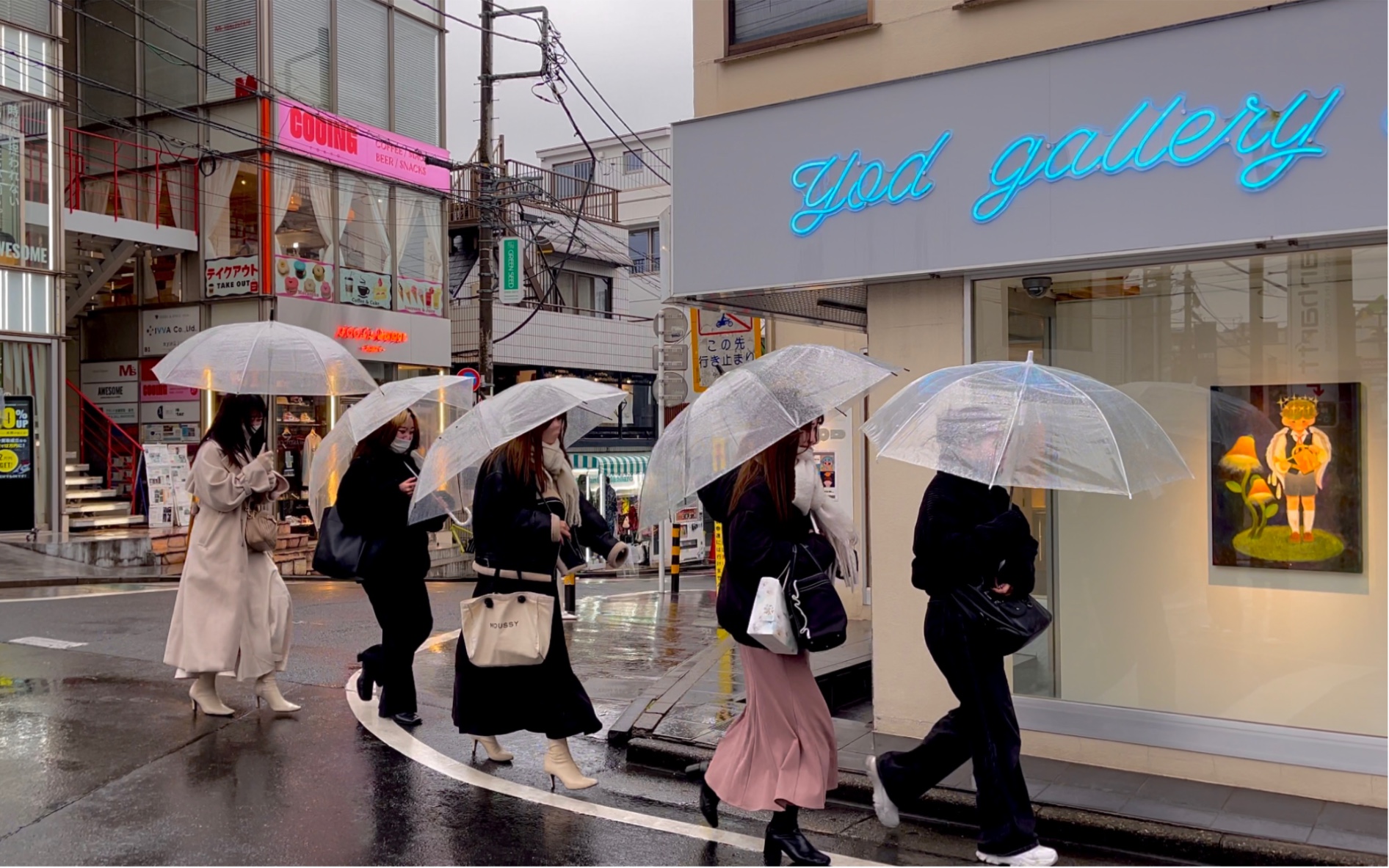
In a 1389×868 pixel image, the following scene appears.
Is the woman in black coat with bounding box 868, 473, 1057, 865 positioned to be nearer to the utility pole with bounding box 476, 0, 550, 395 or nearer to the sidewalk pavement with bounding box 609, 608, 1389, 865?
the sidewalk pavement with bounding box 609, 608, 1389, 865

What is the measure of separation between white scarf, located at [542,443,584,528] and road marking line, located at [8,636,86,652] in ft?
18.8

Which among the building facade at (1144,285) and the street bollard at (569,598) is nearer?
the building facade at (1144,285)

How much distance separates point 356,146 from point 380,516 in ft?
67.4

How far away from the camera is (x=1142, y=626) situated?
7039 millimetres

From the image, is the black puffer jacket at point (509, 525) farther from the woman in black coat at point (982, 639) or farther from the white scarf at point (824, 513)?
the woman in black coat at point (982, 639)

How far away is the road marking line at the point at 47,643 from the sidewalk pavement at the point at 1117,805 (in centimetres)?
534

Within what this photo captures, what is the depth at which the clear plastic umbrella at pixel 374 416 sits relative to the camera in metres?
7.34

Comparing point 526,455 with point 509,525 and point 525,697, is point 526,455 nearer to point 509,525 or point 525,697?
point 509,525

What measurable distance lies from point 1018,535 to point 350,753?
3993mm

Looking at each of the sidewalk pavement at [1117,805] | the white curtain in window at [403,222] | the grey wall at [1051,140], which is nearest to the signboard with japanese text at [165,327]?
the white curtain in window at [403,222]

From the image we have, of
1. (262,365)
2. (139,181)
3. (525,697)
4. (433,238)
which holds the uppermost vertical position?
(139,181)

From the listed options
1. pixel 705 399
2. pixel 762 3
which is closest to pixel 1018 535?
pixel 705 399

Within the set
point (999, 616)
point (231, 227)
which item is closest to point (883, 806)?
point (999, 616)

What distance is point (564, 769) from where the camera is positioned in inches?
251
